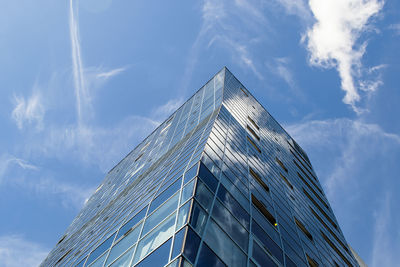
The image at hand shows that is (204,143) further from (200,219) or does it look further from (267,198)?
(200,219)

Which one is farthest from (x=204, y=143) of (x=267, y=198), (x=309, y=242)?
(x=309, y=242)

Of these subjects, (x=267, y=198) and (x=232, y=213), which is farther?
(x=267, y=198)

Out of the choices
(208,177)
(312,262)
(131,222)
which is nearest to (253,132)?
(312,262)

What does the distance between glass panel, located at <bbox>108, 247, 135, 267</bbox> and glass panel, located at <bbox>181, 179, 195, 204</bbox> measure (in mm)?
2564

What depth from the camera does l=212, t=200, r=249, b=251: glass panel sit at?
39.0 feet

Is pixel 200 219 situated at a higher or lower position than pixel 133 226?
lower

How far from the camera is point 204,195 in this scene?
12.5 meters

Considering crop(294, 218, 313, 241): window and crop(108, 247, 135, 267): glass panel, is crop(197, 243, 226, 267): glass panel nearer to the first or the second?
crop(108, 247, 135, 267): glass panel

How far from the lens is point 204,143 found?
57.0 ft

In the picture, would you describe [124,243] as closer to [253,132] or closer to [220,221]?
[220,221]

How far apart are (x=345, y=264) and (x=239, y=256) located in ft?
49.4

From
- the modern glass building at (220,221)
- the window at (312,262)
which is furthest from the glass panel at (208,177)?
the window at (312,262)

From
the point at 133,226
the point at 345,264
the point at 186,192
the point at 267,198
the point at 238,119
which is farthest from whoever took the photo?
the point at 238,119

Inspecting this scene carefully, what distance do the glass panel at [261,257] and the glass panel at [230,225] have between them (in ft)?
1.40
